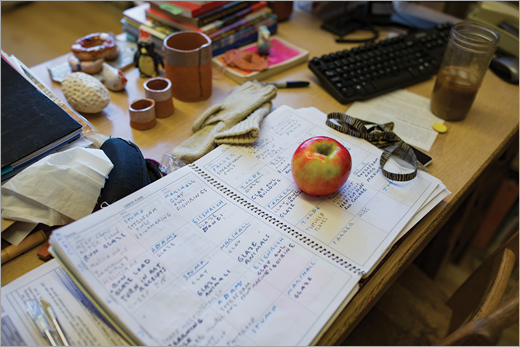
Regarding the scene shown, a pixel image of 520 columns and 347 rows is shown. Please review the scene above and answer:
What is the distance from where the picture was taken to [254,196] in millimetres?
574

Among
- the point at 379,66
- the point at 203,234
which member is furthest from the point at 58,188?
the point at 379,66

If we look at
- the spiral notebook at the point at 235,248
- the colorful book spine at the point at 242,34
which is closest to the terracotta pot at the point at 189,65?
the colorful book spine at the point at 242,34

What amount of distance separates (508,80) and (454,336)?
2.68 ft

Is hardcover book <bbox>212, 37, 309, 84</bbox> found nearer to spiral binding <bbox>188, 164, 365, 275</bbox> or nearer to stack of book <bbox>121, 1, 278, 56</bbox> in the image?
stack of book <bbox>121, 1, 278, 56</bbox>

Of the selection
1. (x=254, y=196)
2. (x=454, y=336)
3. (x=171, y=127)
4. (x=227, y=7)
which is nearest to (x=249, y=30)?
(x=227, y=7)

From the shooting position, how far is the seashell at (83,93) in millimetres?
714

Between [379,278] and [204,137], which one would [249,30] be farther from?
[379,278]

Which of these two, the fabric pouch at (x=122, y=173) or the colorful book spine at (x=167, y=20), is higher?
the colorful book spine at (x=167, y=20)

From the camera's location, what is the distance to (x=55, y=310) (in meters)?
0.44

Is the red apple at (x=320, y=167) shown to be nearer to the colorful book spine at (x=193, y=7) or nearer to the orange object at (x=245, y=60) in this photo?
the orange object at (x=245, y=60)

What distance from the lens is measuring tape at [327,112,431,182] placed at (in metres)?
0.66

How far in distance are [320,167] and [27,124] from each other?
464 mm

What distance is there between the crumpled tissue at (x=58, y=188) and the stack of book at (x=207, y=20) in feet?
1.56

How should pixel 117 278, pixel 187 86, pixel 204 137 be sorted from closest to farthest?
pixel 117 278
pixel 204 137
pixel 187 86
